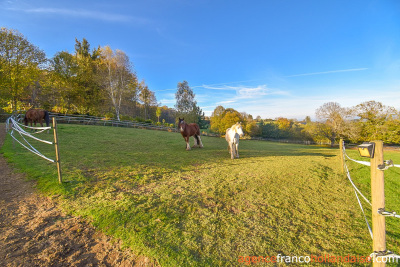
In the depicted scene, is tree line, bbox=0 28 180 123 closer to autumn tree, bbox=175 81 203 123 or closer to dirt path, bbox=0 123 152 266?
autumn tree, bbox=175 81 203 123

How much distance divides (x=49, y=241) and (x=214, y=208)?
2519 mm

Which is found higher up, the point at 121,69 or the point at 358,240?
the point at 121,69

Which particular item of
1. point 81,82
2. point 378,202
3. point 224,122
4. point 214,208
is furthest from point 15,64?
point 224,122

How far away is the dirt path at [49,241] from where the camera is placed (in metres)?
1.88

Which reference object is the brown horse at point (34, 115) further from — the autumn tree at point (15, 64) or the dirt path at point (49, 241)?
the dirt path at point (49, 241)

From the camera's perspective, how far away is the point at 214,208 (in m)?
3.02

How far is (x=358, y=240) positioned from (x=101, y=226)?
3855mm

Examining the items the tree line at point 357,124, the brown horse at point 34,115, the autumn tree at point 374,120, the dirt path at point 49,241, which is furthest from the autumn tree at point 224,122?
the dirt path at point 49,241

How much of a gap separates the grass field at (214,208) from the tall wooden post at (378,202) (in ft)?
2.16

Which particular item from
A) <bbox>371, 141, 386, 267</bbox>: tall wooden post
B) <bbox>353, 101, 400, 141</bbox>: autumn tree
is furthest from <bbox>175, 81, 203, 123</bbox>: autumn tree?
<bbox>371, 141, 386, 267</bbox>: tall wooden post

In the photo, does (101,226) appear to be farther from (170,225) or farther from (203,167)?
(203,167)

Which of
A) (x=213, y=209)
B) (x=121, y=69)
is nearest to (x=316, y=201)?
(x=213, y=209)

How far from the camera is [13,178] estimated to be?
406 cm

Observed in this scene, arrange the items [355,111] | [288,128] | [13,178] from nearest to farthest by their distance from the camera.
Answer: [13,178] → [355,111] → [288,128]
